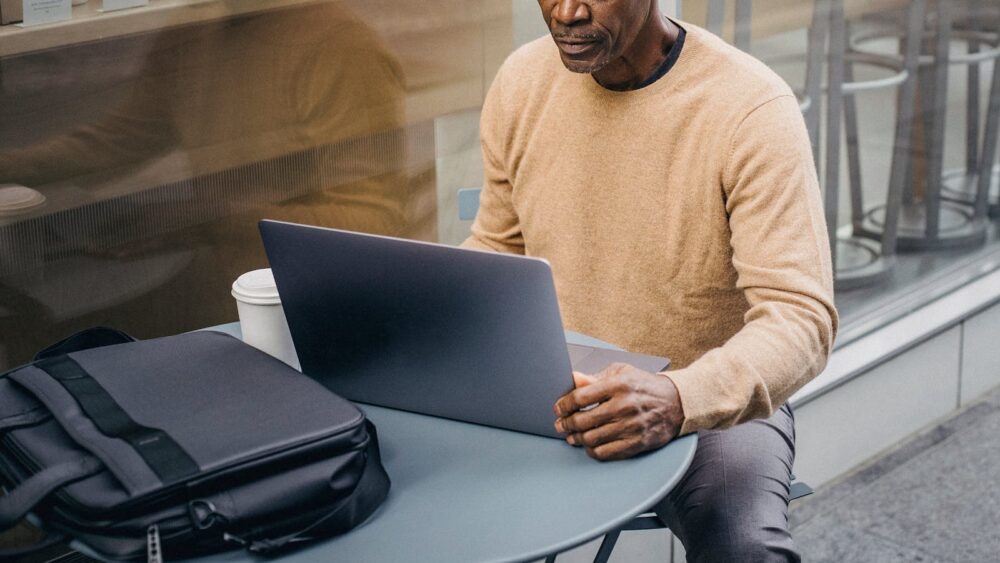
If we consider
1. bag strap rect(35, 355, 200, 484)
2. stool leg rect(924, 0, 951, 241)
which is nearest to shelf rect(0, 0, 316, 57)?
bag strap rect(35, 355, 200, 484)

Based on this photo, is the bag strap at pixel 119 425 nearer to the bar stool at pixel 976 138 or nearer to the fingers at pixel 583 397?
the fingers at pixel 583 397

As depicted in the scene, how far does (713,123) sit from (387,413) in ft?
2.16

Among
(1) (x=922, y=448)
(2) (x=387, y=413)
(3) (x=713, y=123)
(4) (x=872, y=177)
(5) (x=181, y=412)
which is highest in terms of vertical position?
(3) (x=713, y=123)

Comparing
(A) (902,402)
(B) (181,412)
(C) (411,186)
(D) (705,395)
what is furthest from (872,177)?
(B) (181,412)

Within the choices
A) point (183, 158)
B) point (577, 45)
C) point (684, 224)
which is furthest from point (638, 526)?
point (183, 158)

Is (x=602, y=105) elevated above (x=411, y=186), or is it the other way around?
(x=602, y=105)

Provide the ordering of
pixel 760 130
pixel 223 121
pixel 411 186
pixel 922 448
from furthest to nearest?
pixel 922 448 < pixel 411 186 < pixel 223 121 < pixel 760 130

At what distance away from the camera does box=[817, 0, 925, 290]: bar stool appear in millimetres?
3465

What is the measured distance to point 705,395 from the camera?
1.47 m

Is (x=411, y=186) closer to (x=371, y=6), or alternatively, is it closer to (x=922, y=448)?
(x=371, y=6)

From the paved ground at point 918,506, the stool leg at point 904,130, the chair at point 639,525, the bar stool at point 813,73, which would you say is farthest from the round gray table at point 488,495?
the stool leg at point 904,130

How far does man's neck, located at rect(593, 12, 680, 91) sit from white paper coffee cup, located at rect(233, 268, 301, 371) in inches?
25.0

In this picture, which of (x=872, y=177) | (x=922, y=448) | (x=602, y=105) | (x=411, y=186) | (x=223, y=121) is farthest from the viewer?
(x=872, y=177)

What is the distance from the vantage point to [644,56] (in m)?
1.88
